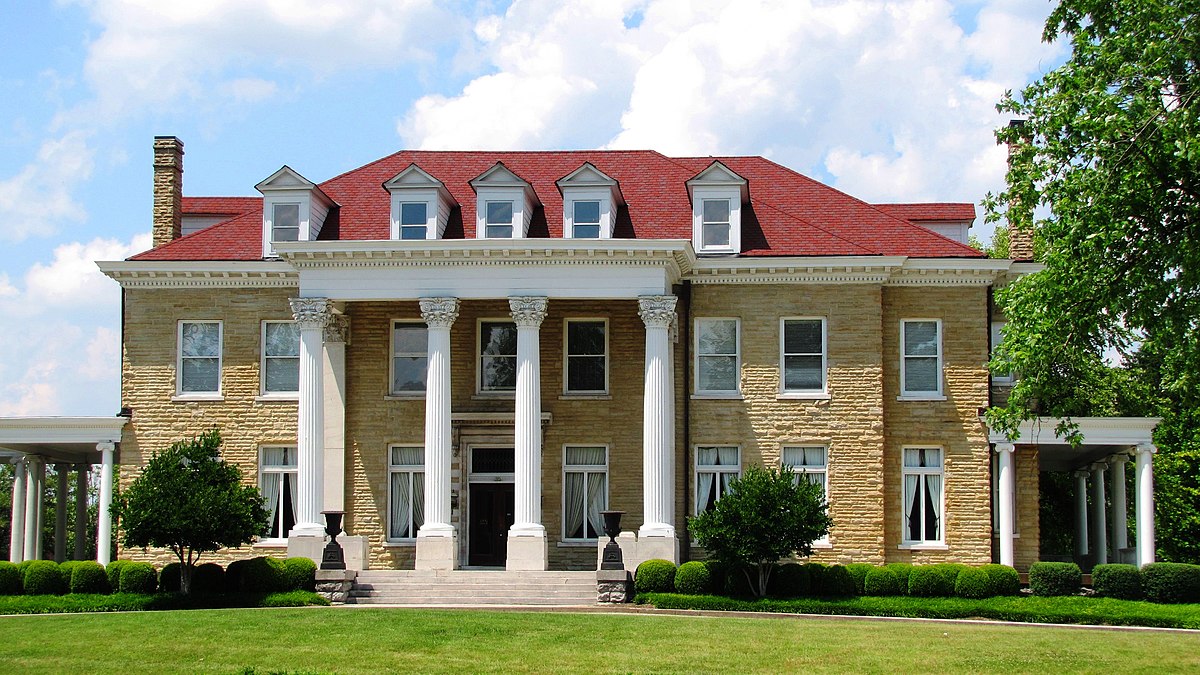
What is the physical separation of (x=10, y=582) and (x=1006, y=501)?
77.2ft

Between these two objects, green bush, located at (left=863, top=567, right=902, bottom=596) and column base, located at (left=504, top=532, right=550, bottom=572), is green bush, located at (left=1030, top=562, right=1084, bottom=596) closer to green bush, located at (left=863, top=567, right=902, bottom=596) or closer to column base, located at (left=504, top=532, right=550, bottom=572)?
green bush, located at (left=863, top=567, right=902, bottom=596)

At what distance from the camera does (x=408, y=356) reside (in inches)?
1485

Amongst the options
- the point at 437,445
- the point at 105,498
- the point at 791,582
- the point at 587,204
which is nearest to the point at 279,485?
the point at 105,498

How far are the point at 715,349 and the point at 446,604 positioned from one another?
33.0 feet

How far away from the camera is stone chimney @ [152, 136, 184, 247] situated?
3969 cm

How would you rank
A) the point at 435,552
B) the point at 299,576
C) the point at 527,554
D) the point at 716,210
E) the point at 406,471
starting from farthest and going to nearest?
the point at 406,471, the point at 716,210, the point at 435,552, the point at 527,554, the point at 299,576

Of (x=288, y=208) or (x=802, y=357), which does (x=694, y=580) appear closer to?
(x=802, y=357)

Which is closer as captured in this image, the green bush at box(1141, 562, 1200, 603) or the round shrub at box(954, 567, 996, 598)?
the green bush at box(1141, 562, 1200, 603)

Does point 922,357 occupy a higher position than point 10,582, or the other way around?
point 922,357

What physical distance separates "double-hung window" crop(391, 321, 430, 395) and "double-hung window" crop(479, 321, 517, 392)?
1484 mm

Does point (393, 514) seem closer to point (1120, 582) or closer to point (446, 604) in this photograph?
point (446, 604)

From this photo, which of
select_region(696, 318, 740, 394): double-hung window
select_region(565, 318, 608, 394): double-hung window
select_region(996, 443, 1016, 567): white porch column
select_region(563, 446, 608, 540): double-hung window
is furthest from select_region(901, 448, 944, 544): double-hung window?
select_region(565, 318, 608, 394): double-hung window

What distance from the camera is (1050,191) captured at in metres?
22.7

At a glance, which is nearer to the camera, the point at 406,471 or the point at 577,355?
the point at 577,355
